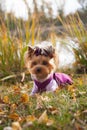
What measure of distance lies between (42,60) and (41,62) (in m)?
0.03

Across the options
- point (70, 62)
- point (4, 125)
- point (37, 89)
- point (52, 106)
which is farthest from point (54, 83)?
point (70, 62)

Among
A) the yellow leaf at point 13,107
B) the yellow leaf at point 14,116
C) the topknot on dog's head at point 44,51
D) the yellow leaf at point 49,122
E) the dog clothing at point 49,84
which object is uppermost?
the topknot on dog's head at point 44,51

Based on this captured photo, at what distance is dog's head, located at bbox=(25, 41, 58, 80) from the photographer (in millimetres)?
6098

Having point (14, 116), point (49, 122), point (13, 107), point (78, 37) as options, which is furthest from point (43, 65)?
point (78, 37)

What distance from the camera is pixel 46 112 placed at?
402 centimetres

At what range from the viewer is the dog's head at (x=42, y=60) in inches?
240

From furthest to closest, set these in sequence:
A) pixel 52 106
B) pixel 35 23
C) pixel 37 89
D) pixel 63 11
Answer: pixel 63 11 < pixel 35 23 < pixel 37 89 < pixel 52 106

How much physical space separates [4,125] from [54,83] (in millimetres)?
2483

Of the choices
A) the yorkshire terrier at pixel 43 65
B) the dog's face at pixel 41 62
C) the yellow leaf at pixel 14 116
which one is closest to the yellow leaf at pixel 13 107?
the yellow leaf at pixel 14 116

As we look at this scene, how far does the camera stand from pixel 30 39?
9.04 m

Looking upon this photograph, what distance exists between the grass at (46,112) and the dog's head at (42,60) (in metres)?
1.03

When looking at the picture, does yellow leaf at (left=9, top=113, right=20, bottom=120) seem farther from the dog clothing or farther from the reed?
the reed

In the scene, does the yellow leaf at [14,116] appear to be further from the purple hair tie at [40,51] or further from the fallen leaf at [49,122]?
the purple hair tie at [40,51]

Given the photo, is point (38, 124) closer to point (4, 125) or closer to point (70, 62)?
point (4, 125)
